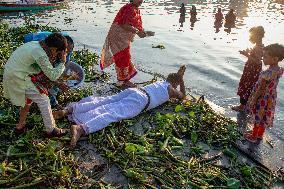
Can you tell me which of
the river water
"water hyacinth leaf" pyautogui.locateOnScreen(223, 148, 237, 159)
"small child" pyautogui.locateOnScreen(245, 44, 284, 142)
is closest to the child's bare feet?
the river water

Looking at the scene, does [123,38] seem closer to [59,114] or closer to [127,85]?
[127,85]

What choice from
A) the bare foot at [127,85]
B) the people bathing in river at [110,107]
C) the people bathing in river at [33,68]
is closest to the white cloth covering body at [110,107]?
the people bathing in river at [110,107]

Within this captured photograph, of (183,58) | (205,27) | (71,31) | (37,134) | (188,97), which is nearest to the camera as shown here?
(37,134)

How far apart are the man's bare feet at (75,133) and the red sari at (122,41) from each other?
2843mm

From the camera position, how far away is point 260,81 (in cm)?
512

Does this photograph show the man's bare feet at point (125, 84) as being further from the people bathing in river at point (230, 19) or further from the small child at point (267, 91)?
the people bathing in river at point (230, 19)

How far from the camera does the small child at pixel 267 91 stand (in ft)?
16.3

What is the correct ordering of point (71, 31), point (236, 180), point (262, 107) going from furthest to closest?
point (71, 31) → point (262, 107) → point (236, 180)

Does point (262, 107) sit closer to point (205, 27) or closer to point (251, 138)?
point (251, 138)

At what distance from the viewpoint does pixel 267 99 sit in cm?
515

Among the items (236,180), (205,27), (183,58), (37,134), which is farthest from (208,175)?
(205,27)

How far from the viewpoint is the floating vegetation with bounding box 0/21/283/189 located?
3988 millimetres

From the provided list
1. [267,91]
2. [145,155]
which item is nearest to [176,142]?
[145,155]

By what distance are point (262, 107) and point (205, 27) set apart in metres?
16.0
